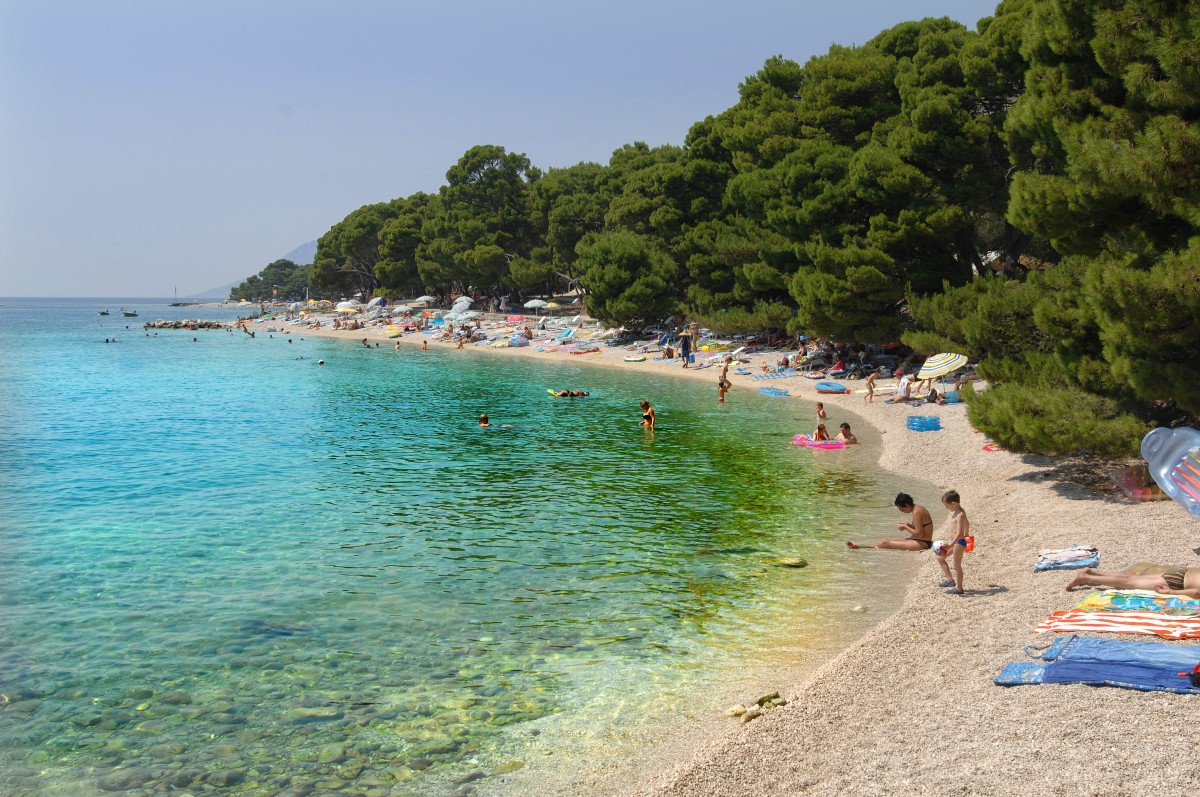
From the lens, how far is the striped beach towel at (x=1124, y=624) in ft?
27.7

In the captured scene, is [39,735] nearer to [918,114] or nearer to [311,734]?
[311,734]

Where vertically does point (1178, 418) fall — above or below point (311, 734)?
above

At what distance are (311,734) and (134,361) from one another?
221 feet

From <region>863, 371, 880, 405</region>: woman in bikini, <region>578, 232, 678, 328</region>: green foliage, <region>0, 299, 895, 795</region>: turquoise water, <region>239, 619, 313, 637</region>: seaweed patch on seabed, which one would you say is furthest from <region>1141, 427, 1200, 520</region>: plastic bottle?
<region>578, 232, 678, 328</region>: green foliage

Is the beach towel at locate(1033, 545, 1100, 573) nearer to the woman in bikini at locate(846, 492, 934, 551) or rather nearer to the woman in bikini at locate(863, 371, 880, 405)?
the woman in bikini at locate(846, 492, 934, 551)

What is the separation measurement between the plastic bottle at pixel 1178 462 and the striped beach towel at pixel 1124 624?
240cm

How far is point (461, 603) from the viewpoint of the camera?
41.4 feet

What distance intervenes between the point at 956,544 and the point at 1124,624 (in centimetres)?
295

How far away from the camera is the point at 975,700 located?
7.98 metres

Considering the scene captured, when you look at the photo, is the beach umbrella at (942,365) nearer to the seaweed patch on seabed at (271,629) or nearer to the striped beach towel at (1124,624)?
the striped beach towel at (1124,624)

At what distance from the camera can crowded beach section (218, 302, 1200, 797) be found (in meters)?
6.50

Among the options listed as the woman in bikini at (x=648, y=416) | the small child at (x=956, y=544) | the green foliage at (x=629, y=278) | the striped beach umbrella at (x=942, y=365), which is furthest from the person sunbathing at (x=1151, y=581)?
the green foliage at (x=629, y=278)

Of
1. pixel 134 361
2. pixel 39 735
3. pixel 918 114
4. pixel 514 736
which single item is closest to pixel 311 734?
pixel 514 736

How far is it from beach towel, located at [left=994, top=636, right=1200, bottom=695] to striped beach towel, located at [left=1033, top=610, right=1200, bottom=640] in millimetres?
344
